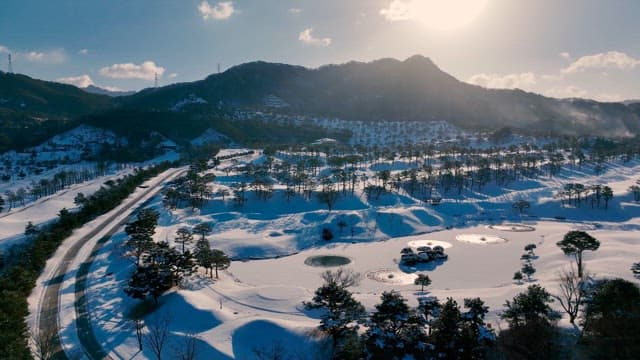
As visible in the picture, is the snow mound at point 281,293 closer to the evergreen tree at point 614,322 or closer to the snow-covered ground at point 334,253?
the snow-covered ground at point 334,253

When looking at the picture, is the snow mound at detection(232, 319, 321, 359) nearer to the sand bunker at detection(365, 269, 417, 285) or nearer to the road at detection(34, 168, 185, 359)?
the road at detection(34, 168, 185, 359)

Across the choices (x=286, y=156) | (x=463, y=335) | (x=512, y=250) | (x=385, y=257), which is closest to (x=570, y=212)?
(x=512, y=250)

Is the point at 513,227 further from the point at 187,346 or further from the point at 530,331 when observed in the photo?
the point at 187,346

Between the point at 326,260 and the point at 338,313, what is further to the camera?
the point at 326,260

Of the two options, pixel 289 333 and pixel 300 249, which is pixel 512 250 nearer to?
pixel 300 249

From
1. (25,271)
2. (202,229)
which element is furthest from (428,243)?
(25,271)

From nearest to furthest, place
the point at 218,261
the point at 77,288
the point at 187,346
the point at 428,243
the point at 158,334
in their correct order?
1. the point at 187,346
2. the point at 158,334
3. the point at 77,288
4. the point at 218,261
5. the point at 428,243

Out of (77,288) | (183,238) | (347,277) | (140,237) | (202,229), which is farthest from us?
(202,229)

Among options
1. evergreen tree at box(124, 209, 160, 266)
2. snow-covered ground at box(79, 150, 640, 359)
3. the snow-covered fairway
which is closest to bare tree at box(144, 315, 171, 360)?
snow-covered ground at box(79, 150, 640, 359)
